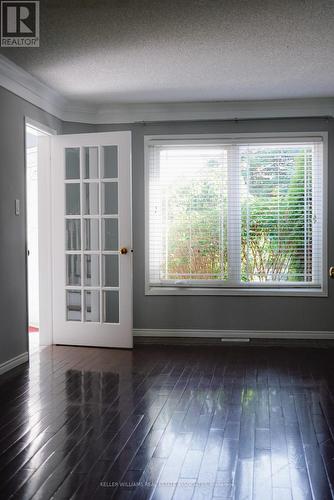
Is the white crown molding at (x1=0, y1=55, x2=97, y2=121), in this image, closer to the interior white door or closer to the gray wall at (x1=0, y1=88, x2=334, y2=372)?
the gray wall at (x1=0, y1=88, x2=334, y2=372)

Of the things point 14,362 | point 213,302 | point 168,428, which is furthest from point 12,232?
point 168,428

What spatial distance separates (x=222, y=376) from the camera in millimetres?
4629

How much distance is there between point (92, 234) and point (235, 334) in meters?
1.79

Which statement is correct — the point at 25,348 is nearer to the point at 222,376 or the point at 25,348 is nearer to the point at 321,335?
the point at 222,376

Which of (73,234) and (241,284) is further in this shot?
(241,284)

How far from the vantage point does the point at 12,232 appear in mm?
4938

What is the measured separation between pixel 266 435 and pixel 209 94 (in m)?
3.53

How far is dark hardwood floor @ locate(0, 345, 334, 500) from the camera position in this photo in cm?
260

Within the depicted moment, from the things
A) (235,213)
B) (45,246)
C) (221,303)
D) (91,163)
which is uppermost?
(91,163)

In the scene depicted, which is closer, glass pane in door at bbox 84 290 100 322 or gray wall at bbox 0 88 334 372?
glass pane in door at bbox 84 290 100 322

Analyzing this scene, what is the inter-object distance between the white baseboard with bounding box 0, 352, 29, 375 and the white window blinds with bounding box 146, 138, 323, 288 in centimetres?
165

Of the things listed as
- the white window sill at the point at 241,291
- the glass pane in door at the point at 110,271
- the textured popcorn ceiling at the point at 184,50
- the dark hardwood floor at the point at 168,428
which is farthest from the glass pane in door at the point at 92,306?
the textured popcorn ceiling at the point at 184,50

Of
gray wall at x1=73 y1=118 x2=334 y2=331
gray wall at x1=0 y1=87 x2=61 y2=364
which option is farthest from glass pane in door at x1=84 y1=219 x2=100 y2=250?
gray wall at x1=0 y1=87 x2=61 y2=364

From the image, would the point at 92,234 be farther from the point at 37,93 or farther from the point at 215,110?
the point at 215,110
